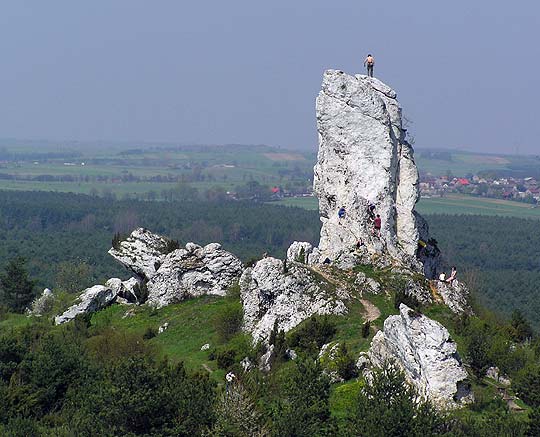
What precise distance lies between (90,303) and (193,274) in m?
6.50

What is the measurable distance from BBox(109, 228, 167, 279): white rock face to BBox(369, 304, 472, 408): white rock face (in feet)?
72.9

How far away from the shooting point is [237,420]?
2588cm

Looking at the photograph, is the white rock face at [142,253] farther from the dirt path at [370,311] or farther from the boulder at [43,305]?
the dirt path at [370,311]

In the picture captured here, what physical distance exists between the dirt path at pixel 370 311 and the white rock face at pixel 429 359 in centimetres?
684

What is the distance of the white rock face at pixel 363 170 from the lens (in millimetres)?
41750

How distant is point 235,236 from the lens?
164875mm

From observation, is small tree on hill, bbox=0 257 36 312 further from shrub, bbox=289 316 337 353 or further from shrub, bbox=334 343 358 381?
shrub, bbox=334 343 358 381

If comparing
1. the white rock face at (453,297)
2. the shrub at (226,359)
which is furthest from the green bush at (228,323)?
the white rock face at (453,297)

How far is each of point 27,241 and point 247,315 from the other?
9985 cm

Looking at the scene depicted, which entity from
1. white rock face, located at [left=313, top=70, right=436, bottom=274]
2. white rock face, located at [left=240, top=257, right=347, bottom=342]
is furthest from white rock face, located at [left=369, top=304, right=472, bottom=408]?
white rock face, located at [left=313, top=70, right=436, bottom=274]

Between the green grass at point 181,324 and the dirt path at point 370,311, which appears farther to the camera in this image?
the green grass at point 181,324

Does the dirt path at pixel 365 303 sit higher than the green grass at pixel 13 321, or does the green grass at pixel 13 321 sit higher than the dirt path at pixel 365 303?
the dirt path at pixel 365 303

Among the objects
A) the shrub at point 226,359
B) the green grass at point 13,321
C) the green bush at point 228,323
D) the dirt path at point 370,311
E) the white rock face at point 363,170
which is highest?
the white rock face at point 363,170

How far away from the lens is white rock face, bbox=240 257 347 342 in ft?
123
